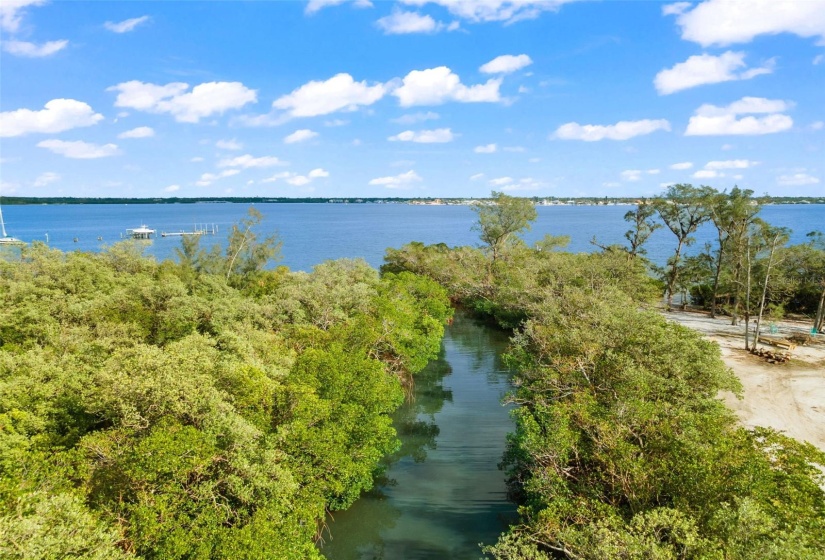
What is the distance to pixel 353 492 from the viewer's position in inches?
720

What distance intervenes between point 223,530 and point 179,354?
6.72 m

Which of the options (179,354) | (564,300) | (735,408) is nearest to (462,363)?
(564,300)

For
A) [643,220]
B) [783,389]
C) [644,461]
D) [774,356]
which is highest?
[643,220]

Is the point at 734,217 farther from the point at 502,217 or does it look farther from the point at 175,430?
the point at 175,430

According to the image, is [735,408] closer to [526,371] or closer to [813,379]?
[813,379]

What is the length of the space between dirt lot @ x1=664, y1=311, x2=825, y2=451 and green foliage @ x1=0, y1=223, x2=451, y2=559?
1889 centimetres

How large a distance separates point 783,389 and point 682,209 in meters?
25.9

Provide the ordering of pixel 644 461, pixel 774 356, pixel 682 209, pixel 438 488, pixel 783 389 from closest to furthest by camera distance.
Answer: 1. pixel 644 461
2. pixel 438 488
3. pixel 783 389
4. pixel 774 356
5. pixel 682 209

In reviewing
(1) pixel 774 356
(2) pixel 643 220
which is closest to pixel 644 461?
(1) pixel 774 356

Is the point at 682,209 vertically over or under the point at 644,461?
over

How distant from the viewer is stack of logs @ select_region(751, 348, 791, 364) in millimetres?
32844

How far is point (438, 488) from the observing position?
853 inches

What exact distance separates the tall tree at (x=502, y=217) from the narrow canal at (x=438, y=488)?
3283cm

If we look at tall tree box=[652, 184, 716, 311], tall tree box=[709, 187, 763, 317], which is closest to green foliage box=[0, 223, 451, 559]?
tall tree box=[709, 187, 763, 317]
